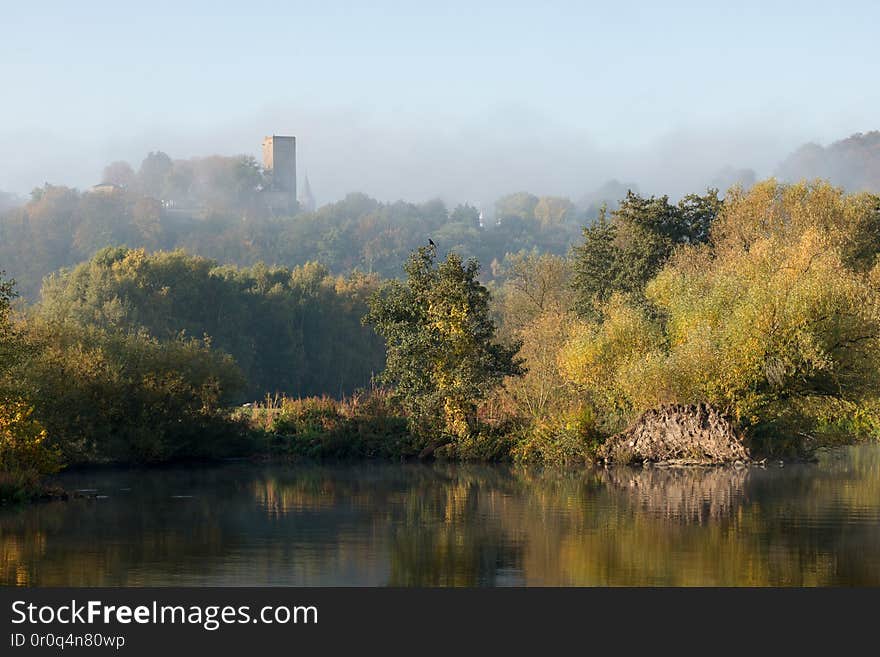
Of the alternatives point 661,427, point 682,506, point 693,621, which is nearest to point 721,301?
point 661,427

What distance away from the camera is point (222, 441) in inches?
1698

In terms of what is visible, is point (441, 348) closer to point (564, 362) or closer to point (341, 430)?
point (564, 362)

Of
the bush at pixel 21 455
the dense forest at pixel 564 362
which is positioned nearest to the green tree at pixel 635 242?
the dense forest at pixel 564 362

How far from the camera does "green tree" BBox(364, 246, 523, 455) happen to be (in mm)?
42188

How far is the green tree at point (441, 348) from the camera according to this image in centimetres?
4219

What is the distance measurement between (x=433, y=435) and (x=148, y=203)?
425ft

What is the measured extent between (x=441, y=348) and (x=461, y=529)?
17.8m

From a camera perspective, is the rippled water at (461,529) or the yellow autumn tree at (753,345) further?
the yellow autumn tree at (753,345)

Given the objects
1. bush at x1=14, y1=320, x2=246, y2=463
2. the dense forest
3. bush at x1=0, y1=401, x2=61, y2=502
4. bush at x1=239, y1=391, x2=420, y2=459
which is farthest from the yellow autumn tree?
bush at x1=0, y1=401, x2=61, y2=502

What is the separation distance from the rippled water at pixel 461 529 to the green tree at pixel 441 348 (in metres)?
4.88

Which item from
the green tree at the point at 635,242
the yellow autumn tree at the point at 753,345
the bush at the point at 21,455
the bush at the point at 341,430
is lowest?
the bush at the point at 341,430

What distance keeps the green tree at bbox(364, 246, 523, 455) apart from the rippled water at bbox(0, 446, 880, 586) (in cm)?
488

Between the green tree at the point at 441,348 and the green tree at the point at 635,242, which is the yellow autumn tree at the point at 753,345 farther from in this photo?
the green tree at the point at 635,242

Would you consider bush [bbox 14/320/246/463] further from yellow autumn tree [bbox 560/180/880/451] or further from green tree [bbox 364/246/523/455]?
yellow autumn tree [bbox 560/180/880/451]
